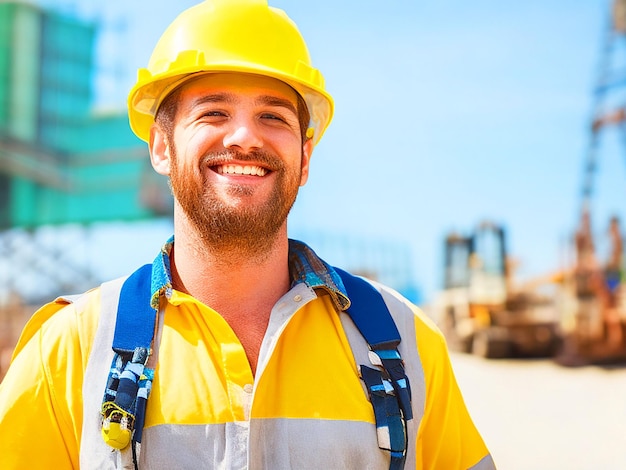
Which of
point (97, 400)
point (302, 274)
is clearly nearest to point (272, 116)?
point (302, 274)

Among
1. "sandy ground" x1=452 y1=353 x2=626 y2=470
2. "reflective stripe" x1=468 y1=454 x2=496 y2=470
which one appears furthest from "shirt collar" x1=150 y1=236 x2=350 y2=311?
"sandy ground" x1=452 y1=353 x2=626 y2=470

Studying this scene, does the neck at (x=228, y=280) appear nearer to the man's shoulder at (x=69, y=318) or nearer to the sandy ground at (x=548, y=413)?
the man's shoulder at (x=69, y=318)

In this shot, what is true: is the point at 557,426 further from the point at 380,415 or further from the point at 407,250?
the point at 407,250

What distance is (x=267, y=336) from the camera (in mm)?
2320

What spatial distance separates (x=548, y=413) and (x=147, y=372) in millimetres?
10108

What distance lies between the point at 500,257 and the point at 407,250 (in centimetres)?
2169

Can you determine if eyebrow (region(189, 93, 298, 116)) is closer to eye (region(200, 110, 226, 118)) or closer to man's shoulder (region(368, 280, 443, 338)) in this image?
eye (region(200, 110, 226, 118))

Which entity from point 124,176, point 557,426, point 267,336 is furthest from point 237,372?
point 124,176

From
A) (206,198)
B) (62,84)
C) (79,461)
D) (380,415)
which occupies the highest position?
(62,84)

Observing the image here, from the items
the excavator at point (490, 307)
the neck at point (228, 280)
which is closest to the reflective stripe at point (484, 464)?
the neck at point (228, 280)

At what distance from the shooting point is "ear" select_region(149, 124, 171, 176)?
2607mm

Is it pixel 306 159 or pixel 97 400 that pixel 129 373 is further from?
pixel 306 159

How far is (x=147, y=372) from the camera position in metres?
2.19

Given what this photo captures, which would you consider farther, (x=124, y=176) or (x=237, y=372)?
(x=124, y=176)
